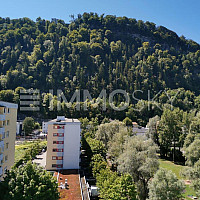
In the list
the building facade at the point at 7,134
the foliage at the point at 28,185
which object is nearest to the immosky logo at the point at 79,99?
the building facade at the point at 7,134

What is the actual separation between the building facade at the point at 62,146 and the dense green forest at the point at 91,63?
5859 cm

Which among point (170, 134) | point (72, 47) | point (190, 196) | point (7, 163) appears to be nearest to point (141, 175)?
point (190, 196)

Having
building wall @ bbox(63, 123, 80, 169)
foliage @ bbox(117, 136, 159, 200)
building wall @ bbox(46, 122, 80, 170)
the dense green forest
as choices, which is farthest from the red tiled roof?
the dense green forest

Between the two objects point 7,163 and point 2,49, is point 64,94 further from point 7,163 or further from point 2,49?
point 7,163

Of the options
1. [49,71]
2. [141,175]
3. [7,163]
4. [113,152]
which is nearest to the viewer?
[141,175]

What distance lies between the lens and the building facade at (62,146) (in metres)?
35.6

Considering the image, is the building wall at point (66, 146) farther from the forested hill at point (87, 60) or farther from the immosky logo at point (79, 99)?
the forested hill at point (87, 60)

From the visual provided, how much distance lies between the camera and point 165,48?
196875mm

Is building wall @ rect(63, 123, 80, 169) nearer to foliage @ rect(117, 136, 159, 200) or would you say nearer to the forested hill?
foliage @ rect(117, 136, 159, 200)

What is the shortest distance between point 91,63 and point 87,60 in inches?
168

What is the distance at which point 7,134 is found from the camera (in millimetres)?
26766

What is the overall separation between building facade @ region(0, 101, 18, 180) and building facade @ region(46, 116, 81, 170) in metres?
8.22

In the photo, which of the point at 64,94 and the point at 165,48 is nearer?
the point at 64,94

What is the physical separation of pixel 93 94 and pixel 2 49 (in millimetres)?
89546
